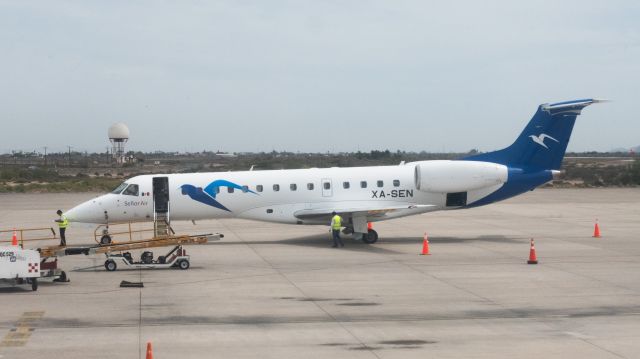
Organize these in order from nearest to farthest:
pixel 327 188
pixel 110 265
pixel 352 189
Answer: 1. pixel 110 265
2. pixel 327 188
3. pixel 352 189

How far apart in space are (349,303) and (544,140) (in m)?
15.0

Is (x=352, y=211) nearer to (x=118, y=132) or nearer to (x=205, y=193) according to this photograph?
(x=205, y=193)

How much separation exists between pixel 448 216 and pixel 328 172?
44.8 ft

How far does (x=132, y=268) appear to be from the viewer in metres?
22.5

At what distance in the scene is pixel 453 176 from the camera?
28.6 metres

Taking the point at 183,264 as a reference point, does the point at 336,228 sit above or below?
above

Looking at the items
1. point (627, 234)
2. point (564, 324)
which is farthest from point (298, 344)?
point (627, 234)

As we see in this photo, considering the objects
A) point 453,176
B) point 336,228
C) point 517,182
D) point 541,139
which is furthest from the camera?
point 541,139

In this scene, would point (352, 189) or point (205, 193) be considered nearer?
point (205, 193)

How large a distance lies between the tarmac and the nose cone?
2512 mm

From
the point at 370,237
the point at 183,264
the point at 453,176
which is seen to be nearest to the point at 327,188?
the point at 370,237

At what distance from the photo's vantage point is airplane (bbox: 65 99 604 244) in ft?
92.2

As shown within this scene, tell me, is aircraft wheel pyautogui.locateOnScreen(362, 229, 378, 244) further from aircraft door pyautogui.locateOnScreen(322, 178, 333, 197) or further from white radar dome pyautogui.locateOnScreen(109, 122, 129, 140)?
white radar dome pyautogui.locateOnScreen(109, 122, 129, 140)

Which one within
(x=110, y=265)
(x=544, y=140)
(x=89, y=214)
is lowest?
(x=110, y=265)
